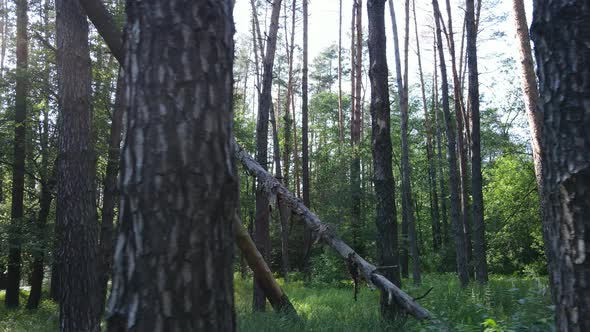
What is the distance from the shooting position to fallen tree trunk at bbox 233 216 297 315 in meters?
4.40

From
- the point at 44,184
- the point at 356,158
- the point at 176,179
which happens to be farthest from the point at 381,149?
the point at 356,158

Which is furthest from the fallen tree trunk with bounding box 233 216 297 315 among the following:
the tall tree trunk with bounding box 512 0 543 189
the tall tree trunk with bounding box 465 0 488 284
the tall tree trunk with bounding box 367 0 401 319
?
the tall tree trunk with bounding box 465 0 488 284

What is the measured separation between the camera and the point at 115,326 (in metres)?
1.88

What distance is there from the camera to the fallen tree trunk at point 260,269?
4.40 m

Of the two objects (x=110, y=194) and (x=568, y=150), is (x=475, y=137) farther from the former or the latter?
(x=568, y=150)

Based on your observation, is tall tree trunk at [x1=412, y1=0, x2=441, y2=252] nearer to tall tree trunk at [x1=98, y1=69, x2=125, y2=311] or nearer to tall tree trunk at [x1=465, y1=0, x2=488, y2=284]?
tall tree trunk at [x1=465, y1=0, x2=488, y2=284]

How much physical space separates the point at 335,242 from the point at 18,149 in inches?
602

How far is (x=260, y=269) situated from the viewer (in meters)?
4.89

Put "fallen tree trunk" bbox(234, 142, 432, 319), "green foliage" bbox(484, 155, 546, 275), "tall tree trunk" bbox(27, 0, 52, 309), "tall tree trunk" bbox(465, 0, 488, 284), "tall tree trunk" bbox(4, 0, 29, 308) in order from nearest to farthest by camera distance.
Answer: "fallen tree trunk" bbox(234, 142, 432, 319), "tall tree trunk" bbox(465, 0, 488, 284), "tall tree trunk" bbox(4, 0, 29, 308), "tall tree trunk" bbox(27, 0, 52, 309), "green foliage" bbox(484, 155, 546, 275)

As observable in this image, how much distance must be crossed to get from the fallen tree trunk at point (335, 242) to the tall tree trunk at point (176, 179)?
275cm

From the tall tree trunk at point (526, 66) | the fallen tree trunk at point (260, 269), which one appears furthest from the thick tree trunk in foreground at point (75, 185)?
the tall tree trunk at point (526, 66)

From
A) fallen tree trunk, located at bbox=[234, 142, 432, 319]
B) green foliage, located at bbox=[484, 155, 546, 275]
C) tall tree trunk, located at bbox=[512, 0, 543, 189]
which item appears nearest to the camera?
fallen tree trunk, located at bbox=[234, 142, 432, 319]

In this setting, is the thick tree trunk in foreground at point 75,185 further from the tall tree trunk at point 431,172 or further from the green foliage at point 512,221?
the tall tree trunk at point 431,172

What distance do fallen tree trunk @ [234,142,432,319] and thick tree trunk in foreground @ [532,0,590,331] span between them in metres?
1.84
